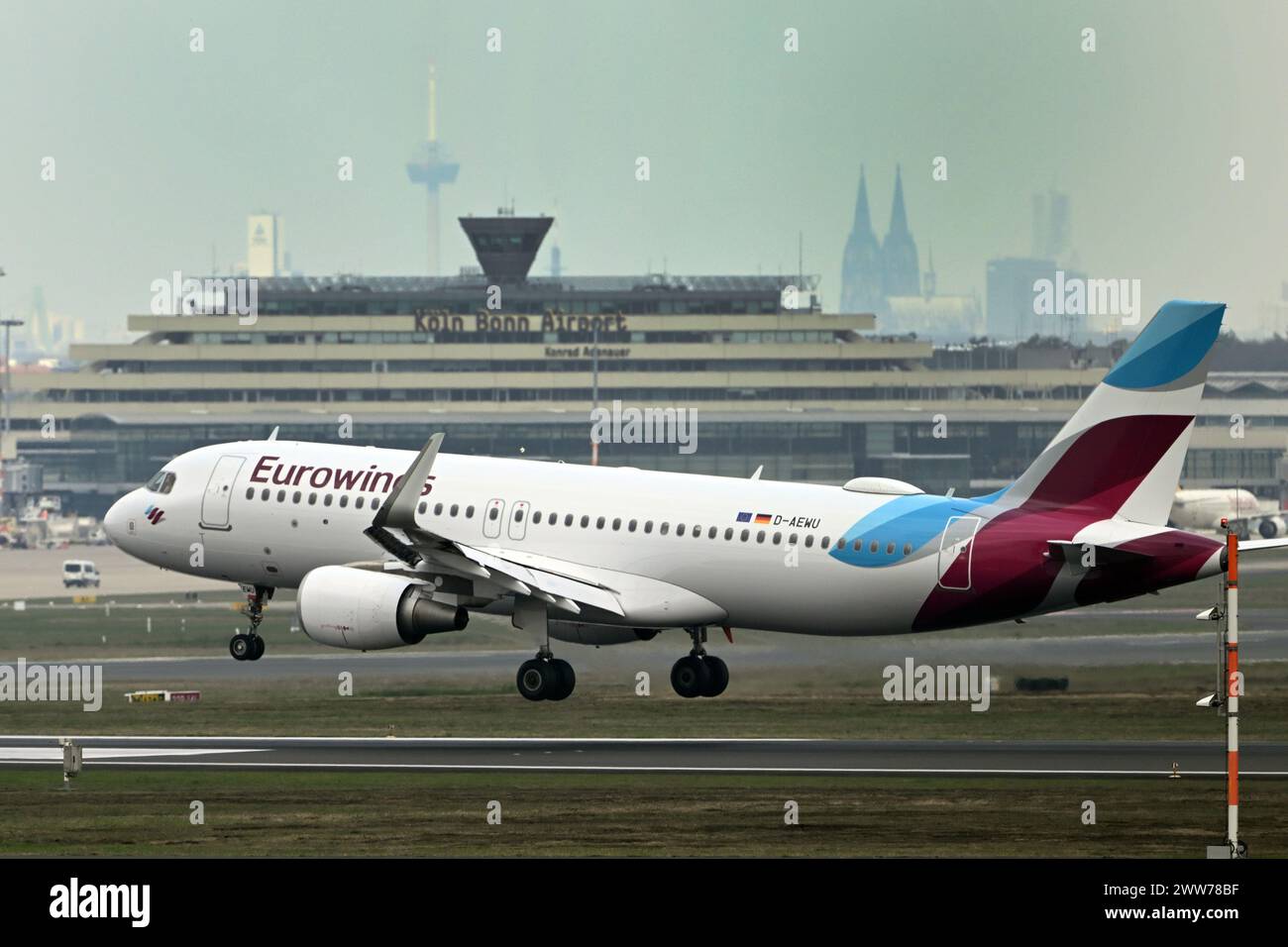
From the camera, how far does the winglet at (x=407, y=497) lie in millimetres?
46531

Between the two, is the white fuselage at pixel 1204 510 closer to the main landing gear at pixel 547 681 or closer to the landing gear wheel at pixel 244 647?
the landing gear wheel at pixel 244 647

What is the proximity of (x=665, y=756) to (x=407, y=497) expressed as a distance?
7.85 meters

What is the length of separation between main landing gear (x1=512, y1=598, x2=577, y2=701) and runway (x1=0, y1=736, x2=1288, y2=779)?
1.13 m

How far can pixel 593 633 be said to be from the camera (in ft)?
169

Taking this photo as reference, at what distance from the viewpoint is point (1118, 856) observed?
107ft

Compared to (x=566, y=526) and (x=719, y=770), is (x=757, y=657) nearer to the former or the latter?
(x=566, y=526)

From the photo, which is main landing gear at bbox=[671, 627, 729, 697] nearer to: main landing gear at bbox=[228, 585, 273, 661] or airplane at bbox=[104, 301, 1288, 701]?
airplane at bbox=[104, 301, 1288, 701]

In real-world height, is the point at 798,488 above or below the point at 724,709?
above

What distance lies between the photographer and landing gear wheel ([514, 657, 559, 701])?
165 ft

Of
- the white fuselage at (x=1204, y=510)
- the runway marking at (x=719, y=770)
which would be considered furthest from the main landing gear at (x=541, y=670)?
the white fuselage at (x=1204, y=510)

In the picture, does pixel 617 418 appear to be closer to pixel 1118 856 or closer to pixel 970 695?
pixel 970 695

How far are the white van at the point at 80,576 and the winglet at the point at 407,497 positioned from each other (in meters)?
86.7
